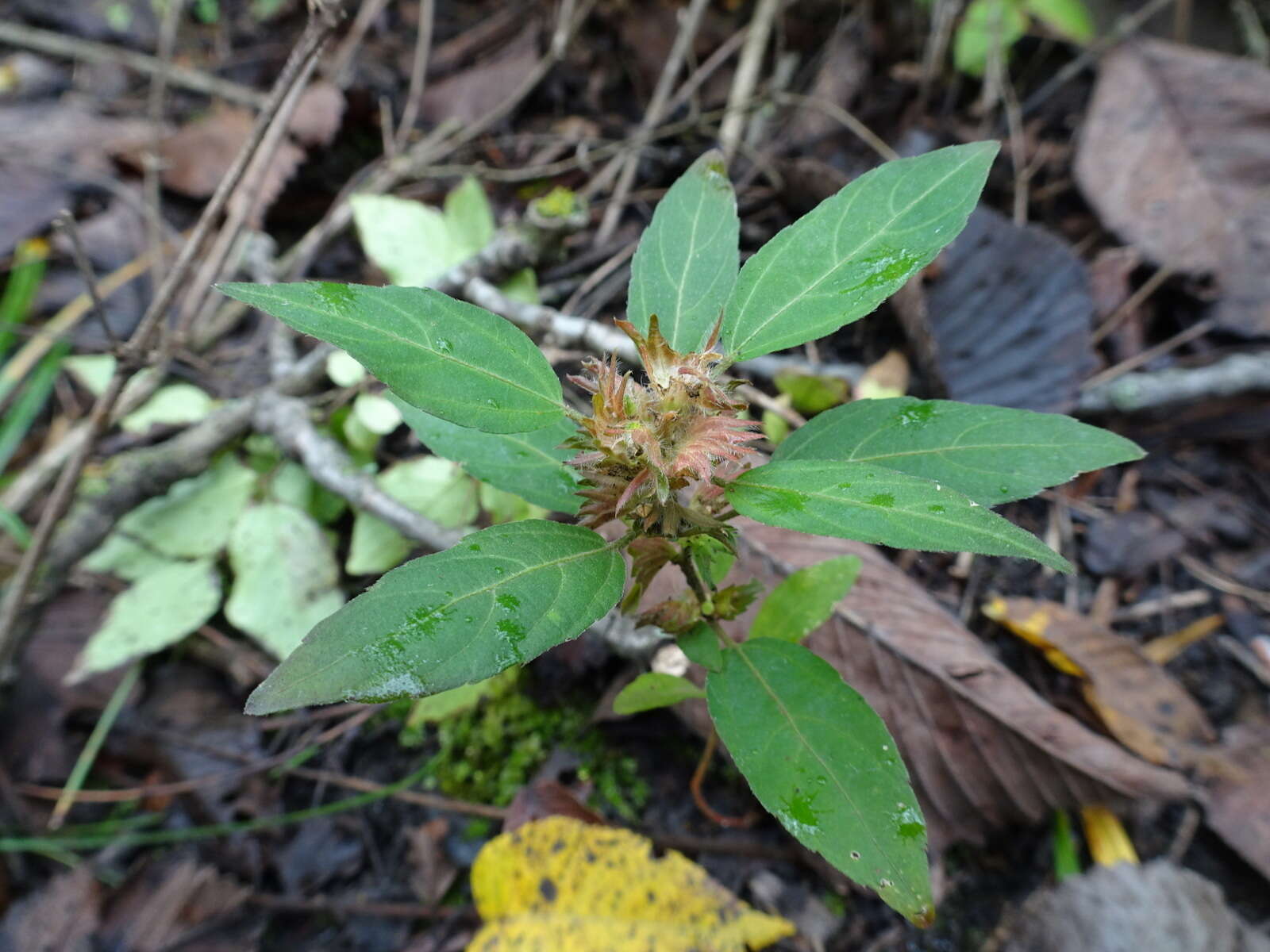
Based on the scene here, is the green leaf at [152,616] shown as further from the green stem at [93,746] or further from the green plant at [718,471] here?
the green plant at [718,471]

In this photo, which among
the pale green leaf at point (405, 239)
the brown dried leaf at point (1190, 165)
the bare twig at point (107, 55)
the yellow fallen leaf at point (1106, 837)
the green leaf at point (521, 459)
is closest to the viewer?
the green leaf at point (521, 459)

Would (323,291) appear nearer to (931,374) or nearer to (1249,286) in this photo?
(931,374)

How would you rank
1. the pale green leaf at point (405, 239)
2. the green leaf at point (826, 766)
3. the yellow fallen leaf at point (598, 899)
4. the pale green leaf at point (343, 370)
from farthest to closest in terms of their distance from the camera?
the pale green leaf at point (405, 239) → the pale green leaf at point (343, 370) → the yellow fallen leaf at point (598, 899) → the green leaf at point (826, 766)

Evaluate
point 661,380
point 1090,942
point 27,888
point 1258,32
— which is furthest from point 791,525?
point 1258,32

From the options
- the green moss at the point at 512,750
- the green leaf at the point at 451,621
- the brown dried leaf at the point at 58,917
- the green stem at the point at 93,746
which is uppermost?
the green leaf at the point at 451,621

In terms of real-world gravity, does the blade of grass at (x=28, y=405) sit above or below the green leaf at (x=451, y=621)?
below

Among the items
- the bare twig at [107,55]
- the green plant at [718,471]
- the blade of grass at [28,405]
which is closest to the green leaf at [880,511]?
the green plant at [718,471]

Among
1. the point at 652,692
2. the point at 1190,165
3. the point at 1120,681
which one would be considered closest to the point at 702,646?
the point at 652,692
